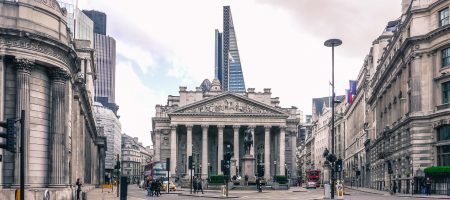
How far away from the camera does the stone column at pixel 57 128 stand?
41.8m

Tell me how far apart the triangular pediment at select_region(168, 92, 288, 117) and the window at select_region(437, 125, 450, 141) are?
270 feet

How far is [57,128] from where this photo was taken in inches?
1665

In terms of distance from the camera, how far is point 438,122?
193 ft

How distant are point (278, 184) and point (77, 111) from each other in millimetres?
42734

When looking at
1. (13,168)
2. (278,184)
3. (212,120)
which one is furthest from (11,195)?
(212,120)

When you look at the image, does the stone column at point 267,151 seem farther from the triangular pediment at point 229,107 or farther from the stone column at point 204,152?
the stone column at point 204,152

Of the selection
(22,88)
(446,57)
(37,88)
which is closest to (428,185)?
(446,57)

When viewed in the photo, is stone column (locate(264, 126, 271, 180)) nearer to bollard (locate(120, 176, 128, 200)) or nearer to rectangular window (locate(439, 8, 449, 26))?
rectangular window (locate(439, 8, 449, 26))

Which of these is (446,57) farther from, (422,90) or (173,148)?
(173,148)

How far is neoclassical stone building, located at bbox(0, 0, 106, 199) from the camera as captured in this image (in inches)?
1490

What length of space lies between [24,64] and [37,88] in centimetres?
276

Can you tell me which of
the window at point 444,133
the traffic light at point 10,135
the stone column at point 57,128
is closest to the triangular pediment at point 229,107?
the window at point 444,133

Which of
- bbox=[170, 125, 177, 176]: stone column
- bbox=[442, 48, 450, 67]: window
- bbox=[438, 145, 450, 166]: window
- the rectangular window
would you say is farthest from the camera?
bbox=[170, 125, 177, 176]: stone column

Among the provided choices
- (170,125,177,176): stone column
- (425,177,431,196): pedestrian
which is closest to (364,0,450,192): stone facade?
(425,177,431,196): pedestrian
